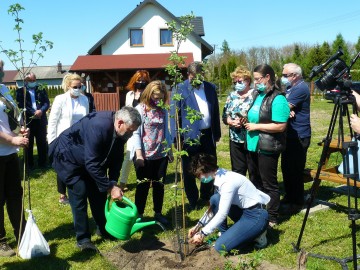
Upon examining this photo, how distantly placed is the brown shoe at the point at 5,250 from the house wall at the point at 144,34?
21.6m

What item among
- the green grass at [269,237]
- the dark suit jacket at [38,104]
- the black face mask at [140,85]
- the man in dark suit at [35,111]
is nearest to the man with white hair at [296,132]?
the green grass at [269,237]

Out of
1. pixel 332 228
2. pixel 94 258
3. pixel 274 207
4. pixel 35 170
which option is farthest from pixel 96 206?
pixel 35 170

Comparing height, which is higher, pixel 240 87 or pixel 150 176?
pixel 240 87

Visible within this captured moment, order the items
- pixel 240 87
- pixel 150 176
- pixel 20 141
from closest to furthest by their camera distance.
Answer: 1. pixel 20 141
2. pixel 150 176
3. pixel 240 87

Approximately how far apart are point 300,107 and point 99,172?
259 cm

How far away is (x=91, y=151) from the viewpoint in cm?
367

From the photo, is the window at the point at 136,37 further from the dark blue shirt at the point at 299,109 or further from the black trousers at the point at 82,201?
the black trousers at the point at 82,201

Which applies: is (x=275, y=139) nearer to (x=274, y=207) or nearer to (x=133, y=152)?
(x=274, y=207)

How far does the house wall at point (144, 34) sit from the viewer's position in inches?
982

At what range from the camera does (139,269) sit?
361cm

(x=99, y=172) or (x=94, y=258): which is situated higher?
(x=99, y=172)

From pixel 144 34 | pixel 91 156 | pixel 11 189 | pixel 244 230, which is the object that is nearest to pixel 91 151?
pixel 91 156

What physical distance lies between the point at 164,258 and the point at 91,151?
1.22 meters

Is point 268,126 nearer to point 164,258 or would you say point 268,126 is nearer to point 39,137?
point 164,258
